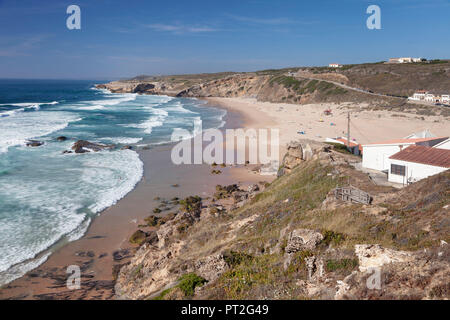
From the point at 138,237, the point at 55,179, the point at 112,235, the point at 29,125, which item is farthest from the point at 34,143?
the point at 138,237

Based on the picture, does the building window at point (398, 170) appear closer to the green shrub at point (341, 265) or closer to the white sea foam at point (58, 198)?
the green shrub at point (341, 265)

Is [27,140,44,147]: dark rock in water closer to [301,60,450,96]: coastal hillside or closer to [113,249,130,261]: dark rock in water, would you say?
[113,249,130,261]: dark rock in water

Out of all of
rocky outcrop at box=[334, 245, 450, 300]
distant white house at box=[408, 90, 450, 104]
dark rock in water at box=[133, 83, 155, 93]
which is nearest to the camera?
rocky outcrop at box=[334, 245, 450, 300]

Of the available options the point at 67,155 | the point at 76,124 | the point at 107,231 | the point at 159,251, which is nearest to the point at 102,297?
the point at 159,251

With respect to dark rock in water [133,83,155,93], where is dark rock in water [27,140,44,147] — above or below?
below

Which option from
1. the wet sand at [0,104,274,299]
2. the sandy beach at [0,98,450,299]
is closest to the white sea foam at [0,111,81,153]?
the sandy beach at [0,98,450,299]
